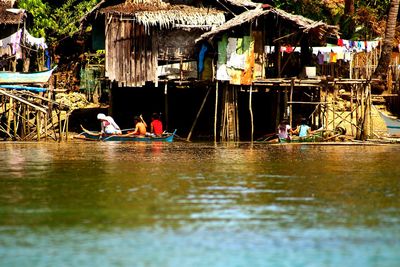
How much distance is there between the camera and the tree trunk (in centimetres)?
2916

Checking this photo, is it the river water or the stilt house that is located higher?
the stilt house

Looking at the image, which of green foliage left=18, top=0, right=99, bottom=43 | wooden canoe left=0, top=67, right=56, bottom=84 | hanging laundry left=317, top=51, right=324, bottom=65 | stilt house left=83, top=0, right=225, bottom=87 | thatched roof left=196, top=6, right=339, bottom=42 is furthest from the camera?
green foliage left=18, top=0, right=99, bottom=43

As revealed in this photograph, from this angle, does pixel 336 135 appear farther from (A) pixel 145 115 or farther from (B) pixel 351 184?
(B) pixel 351 184

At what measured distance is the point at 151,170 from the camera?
1806cm

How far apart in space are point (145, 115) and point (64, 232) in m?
21.4

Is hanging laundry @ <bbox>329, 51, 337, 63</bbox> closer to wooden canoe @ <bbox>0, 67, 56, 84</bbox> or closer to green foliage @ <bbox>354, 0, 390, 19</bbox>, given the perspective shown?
green foliage @ <bbox>354, 0, 390, 19</bbox>

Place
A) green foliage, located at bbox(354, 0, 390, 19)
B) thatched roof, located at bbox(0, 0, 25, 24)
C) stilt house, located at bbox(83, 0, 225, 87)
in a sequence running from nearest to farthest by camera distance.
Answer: stilt house, located at bbox(83, 0, 225, 87)
thatched roof, located at bbox(0, 0, 25, 24)
green foliage, located at bbox(354, 0, 390, 19)

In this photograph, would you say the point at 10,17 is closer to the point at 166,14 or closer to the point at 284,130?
the point at 166,14

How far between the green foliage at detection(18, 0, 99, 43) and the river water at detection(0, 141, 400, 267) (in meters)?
11.9

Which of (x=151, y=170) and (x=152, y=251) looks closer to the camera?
(x=152, y=251)

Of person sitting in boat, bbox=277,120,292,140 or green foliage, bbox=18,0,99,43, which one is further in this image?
green foliage, bbox=18,0,99,43

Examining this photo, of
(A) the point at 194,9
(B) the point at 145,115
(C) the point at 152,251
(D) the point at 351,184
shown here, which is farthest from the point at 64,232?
(B) the point at 145,115

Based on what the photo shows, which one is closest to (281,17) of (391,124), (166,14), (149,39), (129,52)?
(166,14)

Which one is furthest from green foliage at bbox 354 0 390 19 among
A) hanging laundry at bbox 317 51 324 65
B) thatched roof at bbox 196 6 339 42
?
thatched roof at bbox 196 6 339 42
